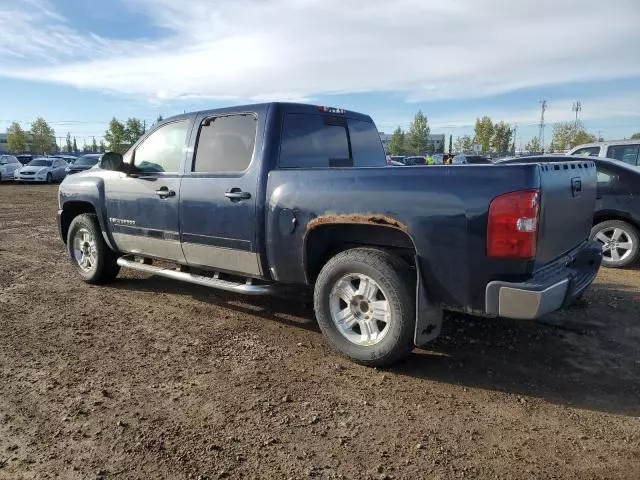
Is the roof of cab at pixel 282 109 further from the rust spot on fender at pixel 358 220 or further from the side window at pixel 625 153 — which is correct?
the side window at pixel 625 153

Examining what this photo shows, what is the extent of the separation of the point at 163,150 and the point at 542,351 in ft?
13.7

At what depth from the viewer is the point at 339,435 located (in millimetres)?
3018

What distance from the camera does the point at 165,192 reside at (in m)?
5.19

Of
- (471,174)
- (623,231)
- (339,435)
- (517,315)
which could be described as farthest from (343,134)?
(623,231)

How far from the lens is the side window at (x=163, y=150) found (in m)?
5.26

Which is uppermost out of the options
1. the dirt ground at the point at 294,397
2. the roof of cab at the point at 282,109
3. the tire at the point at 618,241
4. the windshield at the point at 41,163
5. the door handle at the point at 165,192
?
the roof of cab at the point at 282,109

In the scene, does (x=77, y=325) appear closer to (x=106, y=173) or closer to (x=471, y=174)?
(x=106, y=173)

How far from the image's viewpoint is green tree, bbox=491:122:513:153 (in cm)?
8119

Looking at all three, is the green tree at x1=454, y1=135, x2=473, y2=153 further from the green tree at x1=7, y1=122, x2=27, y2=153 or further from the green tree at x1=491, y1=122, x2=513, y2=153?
the green tree at x1=7, y1=122, x2=27, y2=153

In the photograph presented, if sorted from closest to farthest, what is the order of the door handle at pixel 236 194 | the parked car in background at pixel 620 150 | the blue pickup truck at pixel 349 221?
the blue pickup truck at pixel 349 221 → the door handle at pixel 236 194 → the parked car in background at pixel 620 150

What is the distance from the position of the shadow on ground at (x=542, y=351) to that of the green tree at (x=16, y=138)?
94797 millimetres

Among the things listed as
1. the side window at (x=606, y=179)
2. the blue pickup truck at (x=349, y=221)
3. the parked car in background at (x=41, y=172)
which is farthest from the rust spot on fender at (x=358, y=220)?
the parked car in background at (x=41, y=172)

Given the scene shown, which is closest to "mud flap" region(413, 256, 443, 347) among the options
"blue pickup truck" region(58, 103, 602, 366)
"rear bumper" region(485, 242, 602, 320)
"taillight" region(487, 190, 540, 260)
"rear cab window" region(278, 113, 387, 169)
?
"blue pickup truck" region(58, 103, 602, 366)

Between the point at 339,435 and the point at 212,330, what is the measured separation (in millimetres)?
2125
